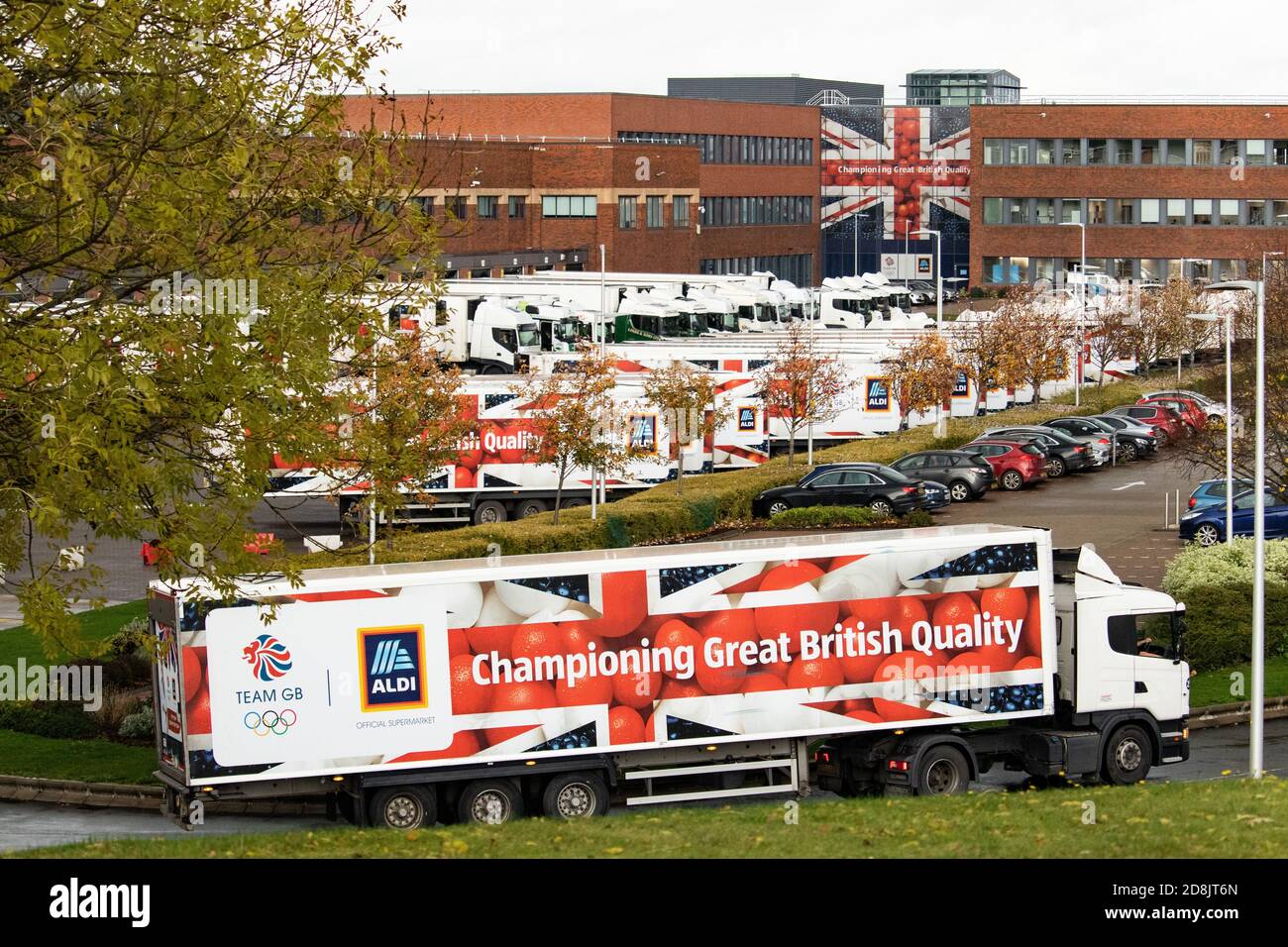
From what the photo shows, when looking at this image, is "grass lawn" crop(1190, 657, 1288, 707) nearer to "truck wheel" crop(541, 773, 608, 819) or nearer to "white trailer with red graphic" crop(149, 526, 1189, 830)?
"white trailer with red graphic" crop(149, 526, 1189, 830)

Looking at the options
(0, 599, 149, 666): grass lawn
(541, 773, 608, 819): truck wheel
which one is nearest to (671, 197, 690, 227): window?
(0, 599, 149, 666): grass lawn

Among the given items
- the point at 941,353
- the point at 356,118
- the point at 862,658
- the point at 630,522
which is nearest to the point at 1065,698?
the point at 862,658

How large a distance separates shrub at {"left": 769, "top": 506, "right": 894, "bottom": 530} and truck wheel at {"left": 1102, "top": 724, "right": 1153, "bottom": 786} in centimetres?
1833

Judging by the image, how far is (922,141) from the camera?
123938mm

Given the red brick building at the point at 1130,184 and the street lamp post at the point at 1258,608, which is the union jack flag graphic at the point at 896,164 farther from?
the street lamp post at the point at 1258,608

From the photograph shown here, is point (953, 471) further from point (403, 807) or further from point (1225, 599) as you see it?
point (403, 807)

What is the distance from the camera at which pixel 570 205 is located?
3713 inches

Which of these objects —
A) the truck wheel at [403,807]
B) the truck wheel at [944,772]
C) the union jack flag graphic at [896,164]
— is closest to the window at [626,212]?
the union jack flag graphic at [896,164]

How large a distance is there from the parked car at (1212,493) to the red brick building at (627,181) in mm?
42169

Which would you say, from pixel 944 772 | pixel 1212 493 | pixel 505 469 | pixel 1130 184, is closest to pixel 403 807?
pixel 944 772

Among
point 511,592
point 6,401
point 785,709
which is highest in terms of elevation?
point 6,401

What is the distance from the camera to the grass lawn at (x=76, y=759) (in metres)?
24.0
